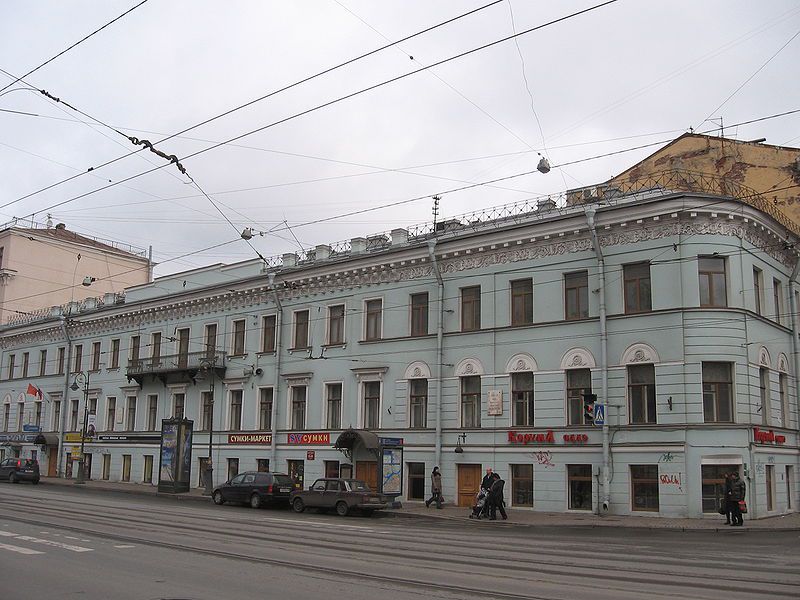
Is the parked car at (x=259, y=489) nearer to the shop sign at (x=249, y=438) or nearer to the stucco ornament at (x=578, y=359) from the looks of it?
the shop sign at (x=249, y=438)

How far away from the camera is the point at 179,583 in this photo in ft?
35.5

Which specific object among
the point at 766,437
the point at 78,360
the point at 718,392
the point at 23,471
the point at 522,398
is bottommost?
the point at 23,471

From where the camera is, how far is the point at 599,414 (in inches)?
A: 1029

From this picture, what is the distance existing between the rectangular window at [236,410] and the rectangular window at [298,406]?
3735 millimetres

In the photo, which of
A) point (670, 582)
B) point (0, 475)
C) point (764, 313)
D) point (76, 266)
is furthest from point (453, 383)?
point (76, 266)

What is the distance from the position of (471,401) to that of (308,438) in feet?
27.7

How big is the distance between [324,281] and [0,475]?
22247 mm

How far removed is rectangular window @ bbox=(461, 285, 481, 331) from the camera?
102 ft

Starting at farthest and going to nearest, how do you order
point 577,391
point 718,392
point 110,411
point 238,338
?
1. point 110,411
2. point 238,338
3. point 577,391
4. point 718,392

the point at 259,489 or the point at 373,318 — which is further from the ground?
the point at 373,318

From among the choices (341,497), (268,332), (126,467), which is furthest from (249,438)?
(341,497)

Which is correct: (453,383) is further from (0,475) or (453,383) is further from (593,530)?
(0,475)

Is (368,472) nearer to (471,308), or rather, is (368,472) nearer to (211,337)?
(471,308)

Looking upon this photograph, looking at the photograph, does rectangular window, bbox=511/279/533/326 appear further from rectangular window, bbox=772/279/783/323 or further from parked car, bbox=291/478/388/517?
rectangular window, bbox=772/279/783/323
